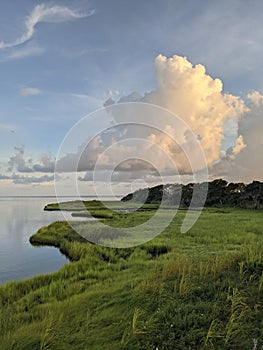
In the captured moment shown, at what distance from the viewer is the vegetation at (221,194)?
5947 cm

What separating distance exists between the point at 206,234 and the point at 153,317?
18.2 m

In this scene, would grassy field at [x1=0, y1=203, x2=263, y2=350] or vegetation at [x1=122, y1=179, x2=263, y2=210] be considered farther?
vegetation at [x1=122, y1=179, x2=263, y2=210]

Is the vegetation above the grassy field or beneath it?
above

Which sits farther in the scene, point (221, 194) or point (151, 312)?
point (221, 194)

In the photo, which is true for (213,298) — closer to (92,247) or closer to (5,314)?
(5,314)

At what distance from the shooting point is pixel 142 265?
1455cm

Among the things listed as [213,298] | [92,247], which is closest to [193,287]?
[213,298]

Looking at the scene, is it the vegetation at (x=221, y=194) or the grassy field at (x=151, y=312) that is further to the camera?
the vegetation at (x=221, y=194)

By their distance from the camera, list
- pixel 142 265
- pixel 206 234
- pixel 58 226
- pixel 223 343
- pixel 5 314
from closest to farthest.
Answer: pixel 223 343, pixel 5 314, pixel 142 265, pixel 206 234, pixel 58 226

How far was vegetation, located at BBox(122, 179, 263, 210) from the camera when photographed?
195ft

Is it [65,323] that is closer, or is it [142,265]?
[65,323]

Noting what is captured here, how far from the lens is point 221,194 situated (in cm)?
7031

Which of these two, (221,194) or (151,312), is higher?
(221,194)

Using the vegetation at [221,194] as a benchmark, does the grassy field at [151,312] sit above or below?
below
